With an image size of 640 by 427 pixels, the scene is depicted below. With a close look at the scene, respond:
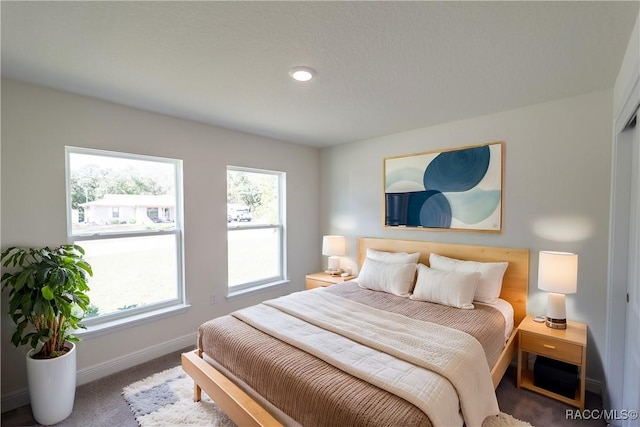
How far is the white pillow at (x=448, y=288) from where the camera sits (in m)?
2.55

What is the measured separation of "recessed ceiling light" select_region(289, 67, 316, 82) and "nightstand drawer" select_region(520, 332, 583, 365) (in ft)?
8.42

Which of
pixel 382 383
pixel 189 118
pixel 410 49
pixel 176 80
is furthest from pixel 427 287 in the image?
pixel 189 118

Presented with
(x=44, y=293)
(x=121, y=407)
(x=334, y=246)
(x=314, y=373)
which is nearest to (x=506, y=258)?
(x=334, y=246)

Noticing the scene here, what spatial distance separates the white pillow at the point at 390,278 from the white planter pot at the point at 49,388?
100.0 inches

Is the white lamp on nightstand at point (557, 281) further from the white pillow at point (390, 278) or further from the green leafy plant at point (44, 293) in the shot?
the green leafy plant at point (44, 293)

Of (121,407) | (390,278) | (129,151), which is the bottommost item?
(121,407)

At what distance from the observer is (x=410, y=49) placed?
5.71 ft

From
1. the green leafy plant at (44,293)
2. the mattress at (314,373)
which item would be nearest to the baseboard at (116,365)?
the green leafy plant at (44,293)

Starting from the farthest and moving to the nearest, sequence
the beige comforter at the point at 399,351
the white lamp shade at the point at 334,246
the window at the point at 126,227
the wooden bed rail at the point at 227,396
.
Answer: the white lamp shade at the point at 334,246
the window at the point at 126,227
the wooden bed rail at the point at 227,396
the beige comforter at the point at 399,351

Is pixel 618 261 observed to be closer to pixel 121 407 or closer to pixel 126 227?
pixel 121 407

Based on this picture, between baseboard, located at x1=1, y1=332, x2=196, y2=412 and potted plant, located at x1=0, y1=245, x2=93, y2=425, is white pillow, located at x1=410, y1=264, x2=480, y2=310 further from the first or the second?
potted plant, located at x1=0, y1=245, x2=93, y2=425

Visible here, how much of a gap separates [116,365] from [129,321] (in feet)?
1.23

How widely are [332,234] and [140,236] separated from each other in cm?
246

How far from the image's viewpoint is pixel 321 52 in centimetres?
177
